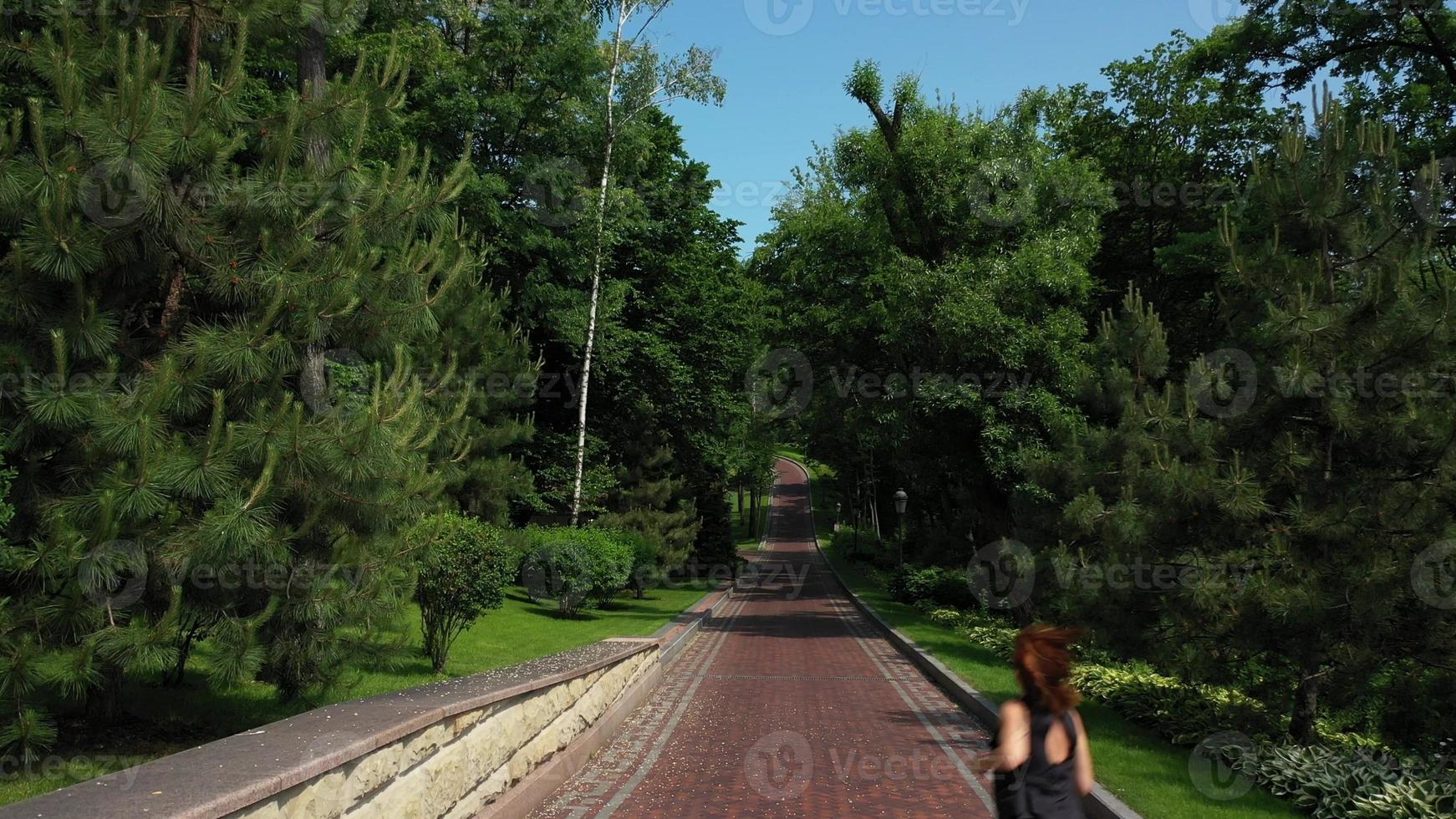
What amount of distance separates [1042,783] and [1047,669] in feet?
1.67

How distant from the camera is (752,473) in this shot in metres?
64.0

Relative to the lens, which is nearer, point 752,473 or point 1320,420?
point 1320,420

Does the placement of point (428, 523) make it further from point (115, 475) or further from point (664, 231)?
point (664, 231)

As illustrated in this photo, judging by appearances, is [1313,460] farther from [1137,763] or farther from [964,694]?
[964,694]

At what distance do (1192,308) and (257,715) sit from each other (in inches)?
1153

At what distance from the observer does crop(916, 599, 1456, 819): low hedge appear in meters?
7.77

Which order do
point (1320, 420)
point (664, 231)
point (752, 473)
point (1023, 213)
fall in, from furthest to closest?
point (752, 473) → point (664, 231) → point (1023, 213) → point (1320, 420)

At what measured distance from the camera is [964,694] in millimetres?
14117

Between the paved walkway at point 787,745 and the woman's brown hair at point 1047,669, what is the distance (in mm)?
3766

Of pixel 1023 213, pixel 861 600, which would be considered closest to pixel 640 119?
A: pixel 1023 213

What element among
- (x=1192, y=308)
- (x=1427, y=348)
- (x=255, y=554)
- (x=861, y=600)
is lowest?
(x=861, y=600)

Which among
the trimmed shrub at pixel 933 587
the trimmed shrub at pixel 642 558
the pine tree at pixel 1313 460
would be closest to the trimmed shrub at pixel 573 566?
the trimmed shrub at pixel 642 558

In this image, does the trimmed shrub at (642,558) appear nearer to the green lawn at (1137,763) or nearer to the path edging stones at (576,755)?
the path edging stones at (576,755)

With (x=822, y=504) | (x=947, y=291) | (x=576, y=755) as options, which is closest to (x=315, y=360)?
(x=576, y=755)
